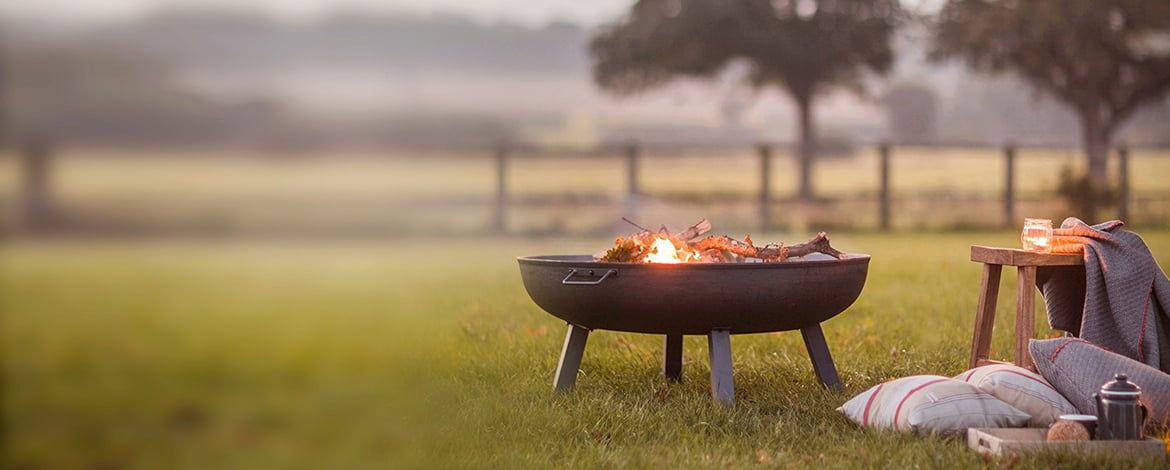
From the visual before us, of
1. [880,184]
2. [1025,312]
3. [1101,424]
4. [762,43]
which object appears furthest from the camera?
[762,43]

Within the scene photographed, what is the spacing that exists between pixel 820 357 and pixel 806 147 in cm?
1110

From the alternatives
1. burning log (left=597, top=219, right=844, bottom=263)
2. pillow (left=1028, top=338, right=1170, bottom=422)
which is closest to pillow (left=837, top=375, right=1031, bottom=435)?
pillow (left=1028, top=338, right=1170, bottom=422)

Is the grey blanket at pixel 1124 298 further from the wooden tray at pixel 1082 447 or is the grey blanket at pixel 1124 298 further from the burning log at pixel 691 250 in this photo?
the burning log at pixel 691 250

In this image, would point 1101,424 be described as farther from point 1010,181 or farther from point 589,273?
point 1010,181

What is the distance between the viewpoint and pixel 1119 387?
281cm

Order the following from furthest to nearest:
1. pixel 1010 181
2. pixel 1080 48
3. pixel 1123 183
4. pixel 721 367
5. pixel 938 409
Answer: pixel 1080 48, pixel 1123 183, pixel 1010 181, pixel 721 367, pixel 938 409

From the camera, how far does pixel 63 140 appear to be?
0.66 m

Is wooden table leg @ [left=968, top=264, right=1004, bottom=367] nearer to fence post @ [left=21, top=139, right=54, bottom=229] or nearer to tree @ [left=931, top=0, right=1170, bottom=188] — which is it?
fence post @ [left=21, top=139, right=54, bottom=229]

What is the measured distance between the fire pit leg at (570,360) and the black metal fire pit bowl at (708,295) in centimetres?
14

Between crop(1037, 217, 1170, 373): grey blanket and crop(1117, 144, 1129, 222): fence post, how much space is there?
381 inches

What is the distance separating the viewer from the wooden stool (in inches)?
137

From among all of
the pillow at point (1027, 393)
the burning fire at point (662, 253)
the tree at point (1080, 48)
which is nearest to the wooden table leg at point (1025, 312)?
the pillow at point (1027, 393)

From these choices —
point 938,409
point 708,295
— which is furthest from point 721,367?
point 938,409

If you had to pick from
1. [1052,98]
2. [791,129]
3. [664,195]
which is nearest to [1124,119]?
[1052,98]
